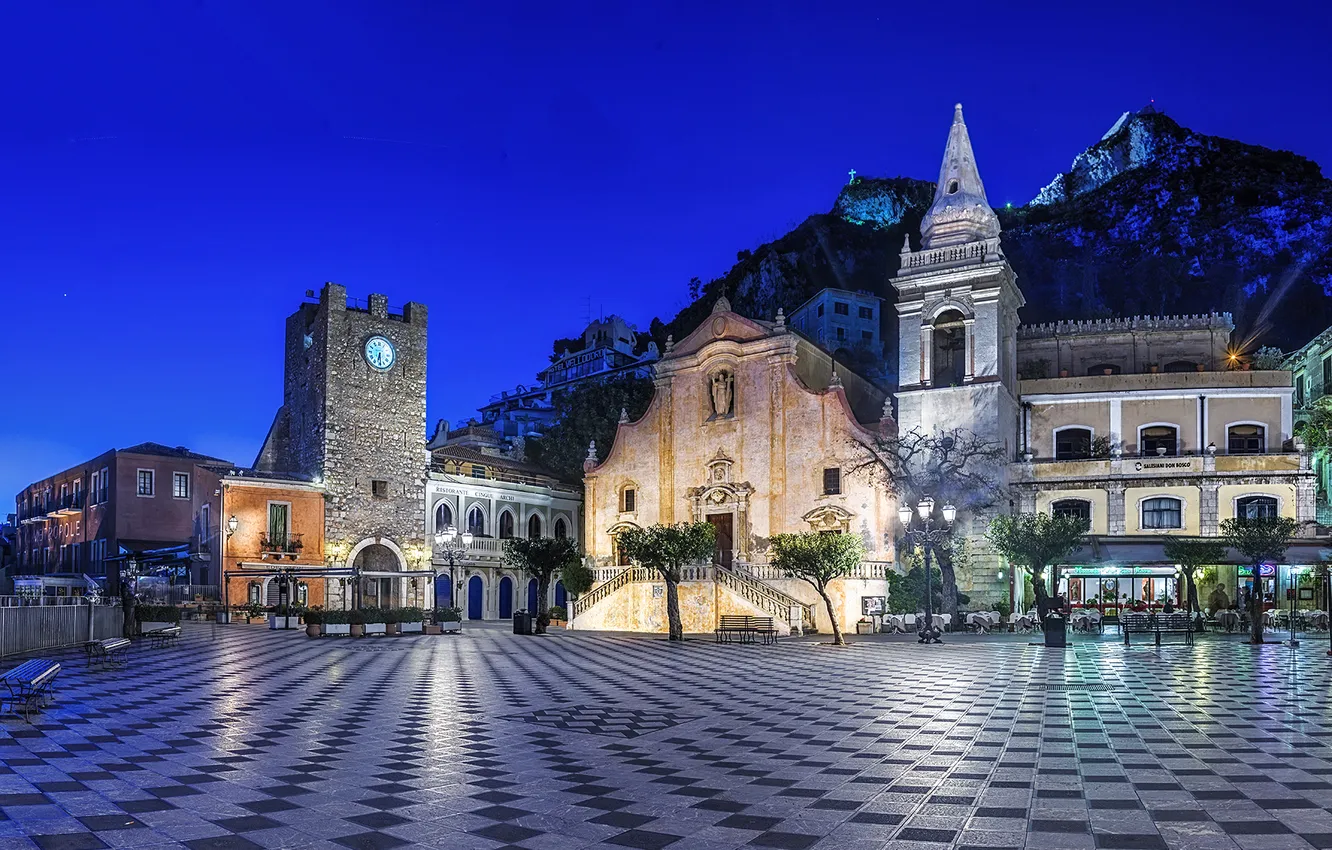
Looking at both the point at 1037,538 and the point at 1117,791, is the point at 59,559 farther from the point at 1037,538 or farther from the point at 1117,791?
the point at 1117,791

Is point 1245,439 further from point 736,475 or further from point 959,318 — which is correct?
point 736,475

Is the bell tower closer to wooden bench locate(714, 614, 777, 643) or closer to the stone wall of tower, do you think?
wooden bench locate(714, 614, 777, 643)

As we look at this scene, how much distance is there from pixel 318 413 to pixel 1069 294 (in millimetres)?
59889

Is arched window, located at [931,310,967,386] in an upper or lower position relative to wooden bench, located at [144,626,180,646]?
upper

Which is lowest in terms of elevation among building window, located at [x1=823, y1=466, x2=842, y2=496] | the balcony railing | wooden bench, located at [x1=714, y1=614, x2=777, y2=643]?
wooden bench, located at [x1=714, y1=614, x2=777, y2=643]

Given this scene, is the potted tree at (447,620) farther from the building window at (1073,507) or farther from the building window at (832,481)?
the building window at (1073,507)

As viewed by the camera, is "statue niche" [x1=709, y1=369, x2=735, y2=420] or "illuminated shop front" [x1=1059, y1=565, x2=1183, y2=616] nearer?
"illuminated shop front" [x1=1059, y1=565, x2=1183, y2=616]

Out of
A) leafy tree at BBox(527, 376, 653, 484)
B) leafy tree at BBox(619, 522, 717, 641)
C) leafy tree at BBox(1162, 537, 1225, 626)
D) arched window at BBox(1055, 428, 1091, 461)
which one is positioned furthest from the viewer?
leafy tree at BBox(527, 376, 653, 484)

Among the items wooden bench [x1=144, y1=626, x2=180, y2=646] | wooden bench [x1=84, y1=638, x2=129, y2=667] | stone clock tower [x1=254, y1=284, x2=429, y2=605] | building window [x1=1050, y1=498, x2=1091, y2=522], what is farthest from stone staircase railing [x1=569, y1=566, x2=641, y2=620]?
wooden bench [x1=84, y1=638, x2=129, y2=667]

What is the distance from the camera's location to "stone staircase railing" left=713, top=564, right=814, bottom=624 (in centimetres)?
3469

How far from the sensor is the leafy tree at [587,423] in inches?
2339

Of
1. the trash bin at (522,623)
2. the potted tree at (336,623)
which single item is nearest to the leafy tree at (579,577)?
the trash bin at (522,623)

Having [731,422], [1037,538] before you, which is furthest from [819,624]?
[731,422]

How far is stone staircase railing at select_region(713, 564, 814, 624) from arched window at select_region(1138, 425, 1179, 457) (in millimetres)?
16411
